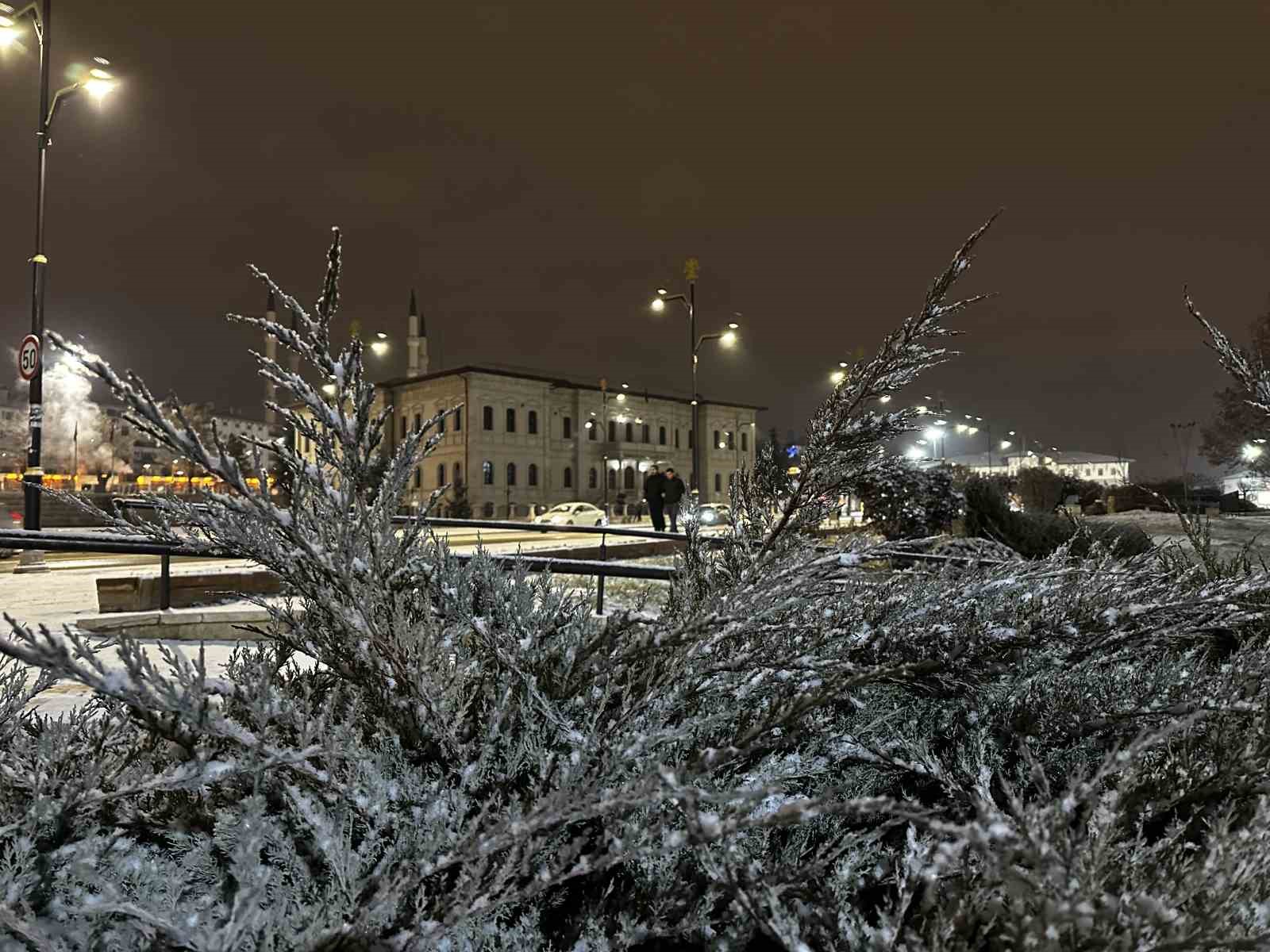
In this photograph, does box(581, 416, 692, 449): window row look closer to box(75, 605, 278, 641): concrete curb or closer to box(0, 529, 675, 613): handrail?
box(75, 605, 278, 641): concrete curb

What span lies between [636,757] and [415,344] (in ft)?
251

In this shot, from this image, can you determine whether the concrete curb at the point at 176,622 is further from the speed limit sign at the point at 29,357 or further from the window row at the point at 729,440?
the window row at the point at 729,440

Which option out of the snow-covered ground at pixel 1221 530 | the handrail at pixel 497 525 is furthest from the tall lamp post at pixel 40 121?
the snow-covered ground at pixel 1221 530

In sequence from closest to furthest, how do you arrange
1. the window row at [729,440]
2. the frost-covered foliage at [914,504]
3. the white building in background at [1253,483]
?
1. the frost-covered foliage at [914,504]
2. the white building in background at [1253,483]
3. the window row at [729,440]

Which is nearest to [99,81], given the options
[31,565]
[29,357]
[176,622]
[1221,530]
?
[29,357]

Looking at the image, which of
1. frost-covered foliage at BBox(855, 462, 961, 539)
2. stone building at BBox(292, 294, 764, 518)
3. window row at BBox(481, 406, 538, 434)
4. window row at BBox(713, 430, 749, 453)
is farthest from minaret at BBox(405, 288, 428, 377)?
frost-covered foliage at BBox(855, 462, 961, 539)

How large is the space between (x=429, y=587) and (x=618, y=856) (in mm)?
666

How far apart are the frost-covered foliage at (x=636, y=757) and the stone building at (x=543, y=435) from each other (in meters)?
51.2

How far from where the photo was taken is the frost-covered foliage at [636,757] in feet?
2.84

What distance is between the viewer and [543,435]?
63.6m

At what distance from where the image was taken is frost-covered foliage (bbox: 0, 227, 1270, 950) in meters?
0.86

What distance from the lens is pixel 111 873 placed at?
3.44ft

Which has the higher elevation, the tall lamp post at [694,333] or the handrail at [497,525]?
the tall lamp post at [694,333]

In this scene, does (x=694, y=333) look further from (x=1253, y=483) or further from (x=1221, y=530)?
(x=1253, y=483)
